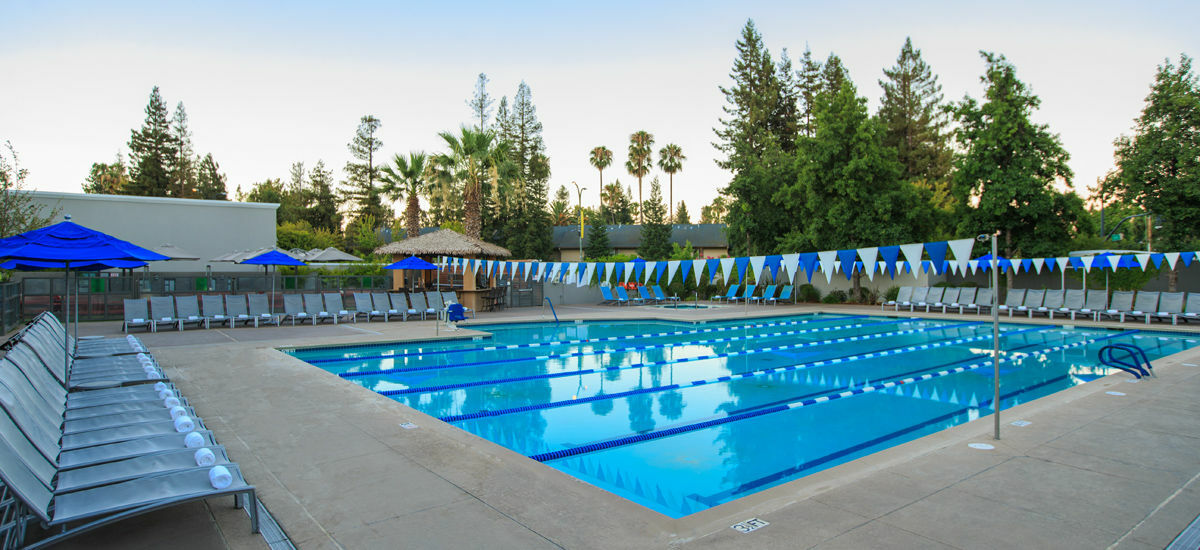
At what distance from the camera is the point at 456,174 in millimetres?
24875

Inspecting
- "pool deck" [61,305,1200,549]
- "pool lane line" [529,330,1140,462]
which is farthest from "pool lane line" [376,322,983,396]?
"pool lane line" [529,330,1140,462]

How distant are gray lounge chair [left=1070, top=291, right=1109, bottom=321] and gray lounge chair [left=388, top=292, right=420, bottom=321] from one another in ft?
63.9

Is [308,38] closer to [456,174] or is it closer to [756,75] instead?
[456,174]

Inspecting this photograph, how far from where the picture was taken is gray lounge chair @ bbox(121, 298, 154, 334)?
13227 mm

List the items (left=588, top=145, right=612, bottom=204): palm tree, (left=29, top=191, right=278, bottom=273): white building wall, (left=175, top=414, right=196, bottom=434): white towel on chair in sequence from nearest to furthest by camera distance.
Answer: (left=175, top=414, right=196, bottom=434): white towel on chair < (left=29, top=191, right=278, bottom=273): white building wall < (left=588, top=145, right=612, bottom=204): palm tree

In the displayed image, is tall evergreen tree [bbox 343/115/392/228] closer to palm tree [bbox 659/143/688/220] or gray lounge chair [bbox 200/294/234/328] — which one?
palm tree [bbox 659/143/688/220]

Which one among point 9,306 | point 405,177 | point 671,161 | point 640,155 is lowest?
point 9,306

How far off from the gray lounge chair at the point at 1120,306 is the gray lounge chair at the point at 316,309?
21663 mm

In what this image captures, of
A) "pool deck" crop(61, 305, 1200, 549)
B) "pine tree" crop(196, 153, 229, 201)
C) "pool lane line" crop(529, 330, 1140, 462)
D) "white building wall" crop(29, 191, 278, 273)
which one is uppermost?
"pine tree" crop(196, 153, 229, 201)

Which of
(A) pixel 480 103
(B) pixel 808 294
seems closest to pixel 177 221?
(A) pixel 480 103

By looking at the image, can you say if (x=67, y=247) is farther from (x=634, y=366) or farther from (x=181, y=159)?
(x=181, y=159)

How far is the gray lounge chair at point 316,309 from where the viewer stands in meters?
15.6

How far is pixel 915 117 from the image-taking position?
34875mm

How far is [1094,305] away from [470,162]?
22056 millimetres
